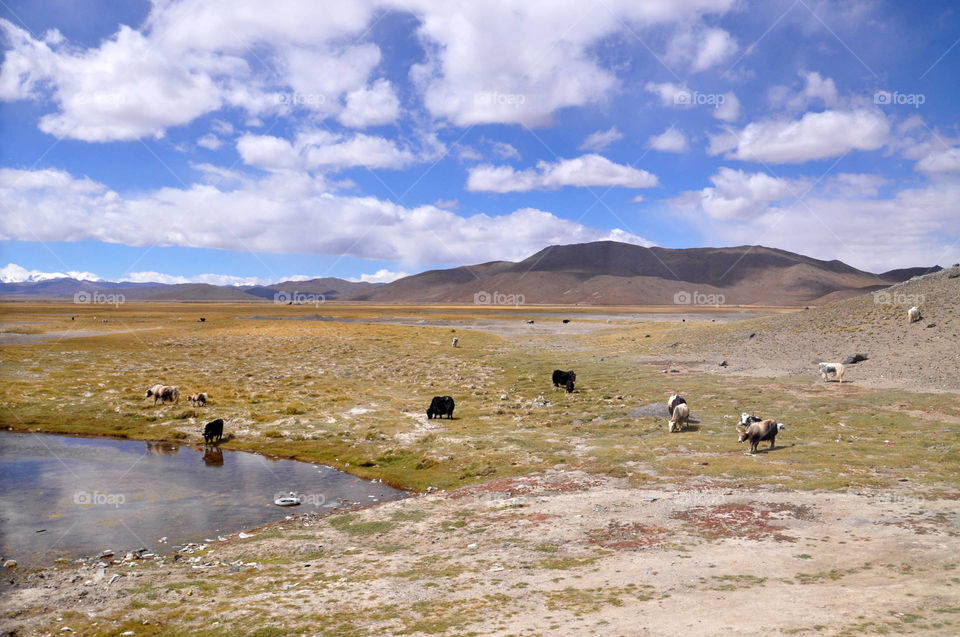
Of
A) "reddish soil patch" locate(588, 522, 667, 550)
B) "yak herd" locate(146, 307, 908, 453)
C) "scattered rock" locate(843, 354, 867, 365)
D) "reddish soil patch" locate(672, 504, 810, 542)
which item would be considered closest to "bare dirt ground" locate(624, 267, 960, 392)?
"scattered rock" locate(843, 354, 867, 365)

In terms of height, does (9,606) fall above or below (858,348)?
below

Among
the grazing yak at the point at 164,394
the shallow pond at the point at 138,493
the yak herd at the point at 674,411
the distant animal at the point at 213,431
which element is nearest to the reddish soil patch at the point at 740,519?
the yak herd at the point at 674,411

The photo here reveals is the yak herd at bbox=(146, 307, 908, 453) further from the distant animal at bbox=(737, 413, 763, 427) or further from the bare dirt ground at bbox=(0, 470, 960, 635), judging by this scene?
the bare dirt ground at bbox=(0, 470, 960, 635)

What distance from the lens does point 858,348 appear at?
131 ft

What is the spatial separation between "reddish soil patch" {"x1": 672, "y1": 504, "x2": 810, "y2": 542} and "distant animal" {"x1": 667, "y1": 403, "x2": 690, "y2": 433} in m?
9.12

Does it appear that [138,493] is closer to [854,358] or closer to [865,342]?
[854,358]

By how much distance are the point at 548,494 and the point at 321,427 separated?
1525 cm

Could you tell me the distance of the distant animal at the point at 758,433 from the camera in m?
20.5

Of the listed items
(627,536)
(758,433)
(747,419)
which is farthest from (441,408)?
(627,536)

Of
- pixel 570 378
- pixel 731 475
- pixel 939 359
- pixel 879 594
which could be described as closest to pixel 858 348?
pixel 939 359

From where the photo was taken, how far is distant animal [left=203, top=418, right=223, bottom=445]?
85.8 feet

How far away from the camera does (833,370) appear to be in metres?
33.3

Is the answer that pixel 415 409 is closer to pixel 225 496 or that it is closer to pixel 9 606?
pixel 225 496

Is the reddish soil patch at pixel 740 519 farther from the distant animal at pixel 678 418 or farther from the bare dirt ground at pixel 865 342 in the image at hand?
the bare dirt ground at pixel 865 342
